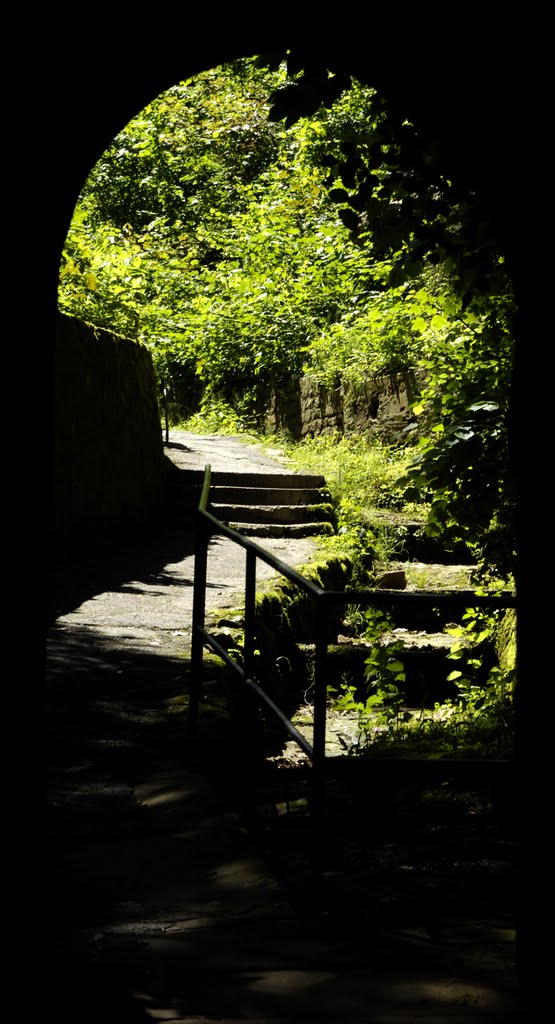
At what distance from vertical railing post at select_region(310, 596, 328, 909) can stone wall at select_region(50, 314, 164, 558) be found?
17.6ft

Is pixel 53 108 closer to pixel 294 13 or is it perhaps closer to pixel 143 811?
pixel 294 13

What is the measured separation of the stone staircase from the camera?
11.2 m

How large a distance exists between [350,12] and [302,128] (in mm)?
18237

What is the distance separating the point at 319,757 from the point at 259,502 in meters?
8.94

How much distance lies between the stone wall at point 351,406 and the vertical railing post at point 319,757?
9.89 m

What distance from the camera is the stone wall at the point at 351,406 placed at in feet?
45.2

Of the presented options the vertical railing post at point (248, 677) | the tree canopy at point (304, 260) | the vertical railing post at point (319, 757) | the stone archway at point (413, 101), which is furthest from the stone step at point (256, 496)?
the stone archway at point (413, 101)

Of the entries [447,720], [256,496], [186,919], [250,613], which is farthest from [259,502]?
[186,919]

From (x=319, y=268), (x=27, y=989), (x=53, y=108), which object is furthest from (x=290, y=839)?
(x=319, y=268)

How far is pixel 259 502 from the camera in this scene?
1180 centimetres

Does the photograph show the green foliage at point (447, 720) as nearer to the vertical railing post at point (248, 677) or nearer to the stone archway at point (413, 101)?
the vertical railing post at point (248, 677)

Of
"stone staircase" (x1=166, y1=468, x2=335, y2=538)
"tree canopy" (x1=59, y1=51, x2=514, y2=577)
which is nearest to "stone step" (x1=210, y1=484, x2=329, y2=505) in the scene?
"stone staircase" (x1=166, y1=468, x2=335, y2=538)

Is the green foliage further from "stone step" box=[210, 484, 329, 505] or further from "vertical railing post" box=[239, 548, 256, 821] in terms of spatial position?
"stone step" box=[210, 484, 329, 505]

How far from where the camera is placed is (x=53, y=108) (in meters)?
2.36
